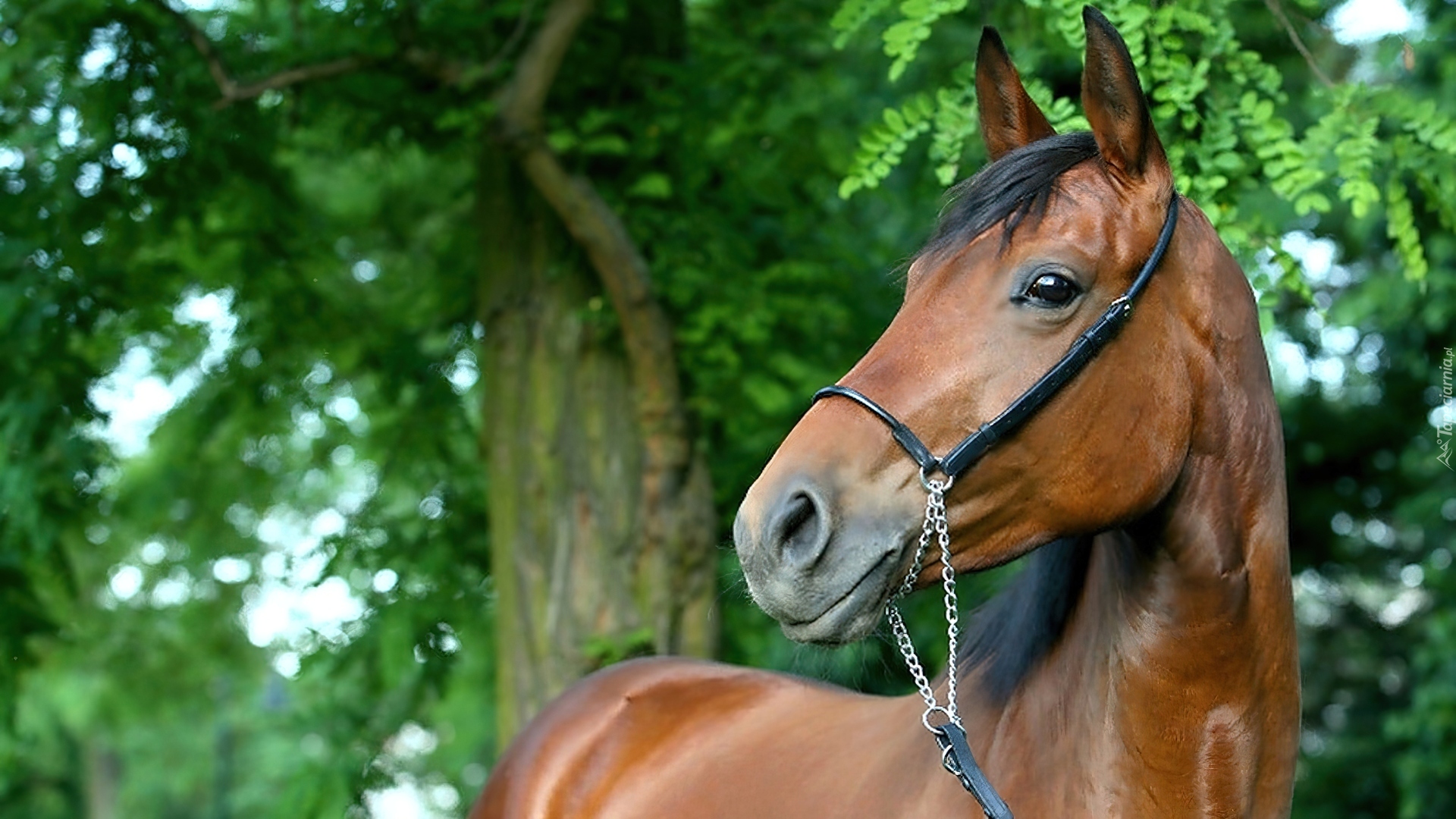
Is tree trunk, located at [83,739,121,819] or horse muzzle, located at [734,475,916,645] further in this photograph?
tree trunk, located at [83,739,121,819]

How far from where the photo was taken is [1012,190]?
250cm

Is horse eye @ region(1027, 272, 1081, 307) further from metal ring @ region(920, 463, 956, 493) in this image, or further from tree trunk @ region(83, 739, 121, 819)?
tree trunk @ region(83, 739, 121, 819)

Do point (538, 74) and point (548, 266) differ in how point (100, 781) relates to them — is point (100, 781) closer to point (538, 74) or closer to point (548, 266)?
point (548, 266)

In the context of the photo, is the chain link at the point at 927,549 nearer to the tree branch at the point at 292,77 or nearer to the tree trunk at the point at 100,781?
the tree branch at the point at 292,77

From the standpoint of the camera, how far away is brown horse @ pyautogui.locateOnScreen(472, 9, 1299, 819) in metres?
2.29

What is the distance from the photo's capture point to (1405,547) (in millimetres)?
9508

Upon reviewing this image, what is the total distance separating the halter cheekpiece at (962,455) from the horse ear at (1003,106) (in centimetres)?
48

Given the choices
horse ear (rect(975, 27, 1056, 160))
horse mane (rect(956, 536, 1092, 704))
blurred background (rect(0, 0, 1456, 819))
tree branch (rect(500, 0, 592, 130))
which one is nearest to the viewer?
horse mane (rect(956, 536, 1092, 704))

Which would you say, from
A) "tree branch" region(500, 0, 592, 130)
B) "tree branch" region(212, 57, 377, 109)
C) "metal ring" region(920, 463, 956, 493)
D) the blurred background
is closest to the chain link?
"metal ring" region(920, 463, 956, 493)

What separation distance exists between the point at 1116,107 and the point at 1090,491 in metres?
0.66

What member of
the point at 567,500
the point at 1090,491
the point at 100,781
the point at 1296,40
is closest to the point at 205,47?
the point at 567,500

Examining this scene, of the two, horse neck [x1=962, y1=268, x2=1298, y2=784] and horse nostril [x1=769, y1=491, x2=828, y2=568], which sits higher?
horse nostril [x1=769, y1=491, x2=828, y2=568]

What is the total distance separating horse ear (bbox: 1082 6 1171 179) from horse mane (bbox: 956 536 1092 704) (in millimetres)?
689

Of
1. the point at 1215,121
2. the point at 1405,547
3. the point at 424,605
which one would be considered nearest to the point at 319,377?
the point at 424,605
